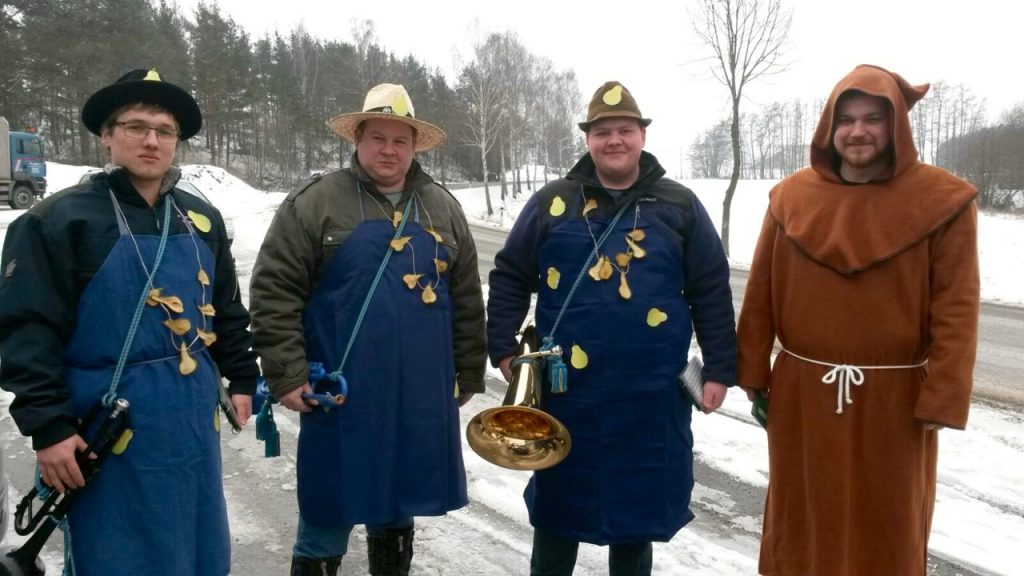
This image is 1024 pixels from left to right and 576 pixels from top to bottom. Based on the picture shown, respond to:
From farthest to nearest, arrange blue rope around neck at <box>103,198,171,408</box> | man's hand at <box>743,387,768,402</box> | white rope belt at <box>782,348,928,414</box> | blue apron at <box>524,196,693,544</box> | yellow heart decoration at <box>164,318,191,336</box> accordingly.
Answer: man's hand at <box>743,387,768,402</box>, blue apron at <box>524,196,693,544</box>, white rope belt at <box>782,348,928,414</box>, yellow heart decoration at <box>164,318,191,336</box>, blue rope around neck at <box>103,198,171,408</box>

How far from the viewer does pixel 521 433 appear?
268 cm

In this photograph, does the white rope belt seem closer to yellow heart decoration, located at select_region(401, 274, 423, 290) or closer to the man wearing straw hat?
the man wearing straw hat

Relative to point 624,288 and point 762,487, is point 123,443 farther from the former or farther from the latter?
point 762,487

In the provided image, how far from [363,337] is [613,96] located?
1.35m

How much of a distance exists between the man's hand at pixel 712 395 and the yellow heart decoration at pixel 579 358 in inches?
18.9

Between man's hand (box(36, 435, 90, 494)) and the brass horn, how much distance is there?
1.22 metres

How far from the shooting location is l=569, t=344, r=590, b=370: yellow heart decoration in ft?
9.18

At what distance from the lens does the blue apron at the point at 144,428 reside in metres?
2.20

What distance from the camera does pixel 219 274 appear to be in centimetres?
263

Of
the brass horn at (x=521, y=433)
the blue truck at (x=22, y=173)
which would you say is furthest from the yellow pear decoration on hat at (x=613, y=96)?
the blue truck at (x=22, y=173)

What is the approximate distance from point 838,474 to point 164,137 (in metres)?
2.62

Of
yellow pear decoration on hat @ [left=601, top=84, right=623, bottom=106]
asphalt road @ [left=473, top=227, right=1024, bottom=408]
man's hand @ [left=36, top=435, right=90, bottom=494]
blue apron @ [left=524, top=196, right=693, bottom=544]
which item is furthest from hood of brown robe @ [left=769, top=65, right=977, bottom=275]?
asphalt road @ [left=473, top=227, right=1024, bottom=408]

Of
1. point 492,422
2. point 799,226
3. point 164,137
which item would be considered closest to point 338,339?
point 492,422

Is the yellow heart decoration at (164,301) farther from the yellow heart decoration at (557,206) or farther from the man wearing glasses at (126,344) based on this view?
the yellow heart decoration at (557,206)
